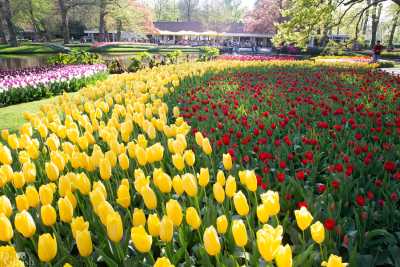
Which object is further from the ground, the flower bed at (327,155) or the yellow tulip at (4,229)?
the yellow tulip at (4,229)

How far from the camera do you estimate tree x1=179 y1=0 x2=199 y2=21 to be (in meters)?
105

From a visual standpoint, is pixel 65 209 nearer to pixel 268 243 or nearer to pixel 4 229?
pixel 4 229

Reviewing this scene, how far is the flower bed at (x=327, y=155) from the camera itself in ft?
7.56

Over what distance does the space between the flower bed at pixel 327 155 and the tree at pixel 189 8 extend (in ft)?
335

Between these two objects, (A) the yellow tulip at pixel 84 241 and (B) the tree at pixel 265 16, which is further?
(B) the tree at pixel 265 16

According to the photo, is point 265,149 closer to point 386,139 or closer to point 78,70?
point 386,139

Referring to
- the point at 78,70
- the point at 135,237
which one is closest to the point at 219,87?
the point at 135,237

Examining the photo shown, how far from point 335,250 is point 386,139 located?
2.39 meters

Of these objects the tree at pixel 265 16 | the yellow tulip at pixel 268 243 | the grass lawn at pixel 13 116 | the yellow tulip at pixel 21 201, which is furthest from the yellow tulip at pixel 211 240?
the tree at pixel 265 16

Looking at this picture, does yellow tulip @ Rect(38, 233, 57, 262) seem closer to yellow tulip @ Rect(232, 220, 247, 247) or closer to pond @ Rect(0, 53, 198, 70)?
yellow tulip @ Rect(232, 220, 247, 247)

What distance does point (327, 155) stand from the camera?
147 inches

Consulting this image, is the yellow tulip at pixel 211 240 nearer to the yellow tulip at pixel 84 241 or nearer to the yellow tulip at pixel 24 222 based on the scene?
the yellow tulip at pixel 84 241

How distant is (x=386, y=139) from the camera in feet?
12.9

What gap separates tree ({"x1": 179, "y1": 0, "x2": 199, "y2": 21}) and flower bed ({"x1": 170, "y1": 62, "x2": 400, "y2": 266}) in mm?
102231
